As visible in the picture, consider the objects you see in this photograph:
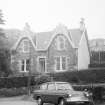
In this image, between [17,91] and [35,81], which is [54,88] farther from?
[35,81]

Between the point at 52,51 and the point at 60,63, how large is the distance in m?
2.17

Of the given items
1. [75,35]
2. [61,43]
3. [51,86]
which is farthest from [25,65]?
[51,86]

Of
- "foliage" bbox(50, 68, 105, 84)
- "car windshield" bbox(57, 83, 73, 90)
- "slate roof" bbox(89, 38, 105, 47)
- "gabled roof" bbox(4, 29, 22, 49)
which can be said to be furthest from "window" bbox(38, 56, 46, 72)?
"slate roof" bbox(89, 38, 105, 47)

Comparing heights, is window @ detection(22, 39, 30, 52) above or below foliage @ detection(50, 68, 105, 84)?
Result: above

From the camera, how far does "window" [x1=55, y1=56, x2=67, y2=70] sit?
47.8 meters

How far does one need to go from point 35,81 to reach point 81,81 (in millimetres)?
5991

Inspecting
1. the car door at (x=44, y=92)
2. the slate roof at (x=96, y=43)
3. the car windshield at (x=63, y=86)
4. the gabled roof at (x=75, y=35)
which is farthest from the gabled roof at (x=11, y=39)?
the slate roof at (x=96, y=43)

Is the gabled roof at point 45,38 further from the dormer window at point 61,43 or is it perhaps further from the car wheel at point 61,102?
the car wheel at point 61,102

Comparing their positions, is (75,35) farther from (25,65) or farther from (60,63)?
(25,65)

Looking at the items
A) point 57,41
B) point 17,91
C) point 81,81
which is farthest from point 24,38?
point 17,91

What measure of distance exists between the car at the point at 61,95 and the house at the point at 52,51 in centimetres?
2493

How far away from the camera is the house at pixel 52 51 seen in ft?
155

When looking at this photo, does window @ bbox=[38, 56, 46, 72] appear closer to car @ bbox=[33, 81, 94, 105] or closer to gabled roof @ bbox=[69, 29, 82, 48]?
gabled roof @ bbox=[69, 29, 82, 48]

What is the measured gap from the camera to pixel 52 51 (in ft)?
159
